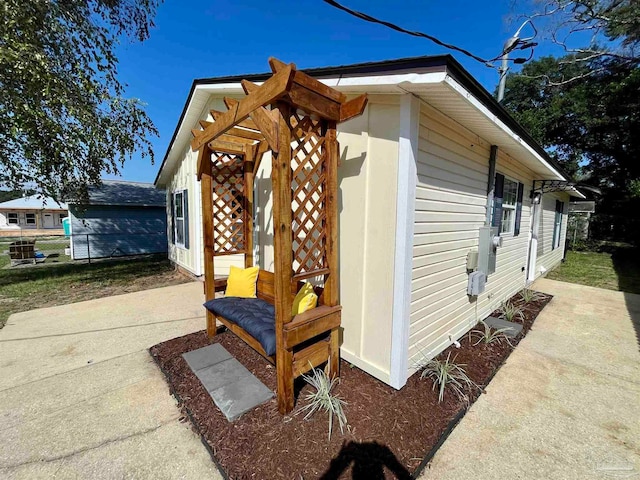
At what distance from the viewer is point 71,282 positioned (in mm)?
6512

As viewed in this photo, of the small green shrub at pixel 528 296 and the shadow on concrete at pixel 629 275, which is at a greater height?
the small green shrub at pixel 528 296

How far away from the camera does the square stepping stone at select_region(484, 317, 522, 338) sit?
3.75 meters

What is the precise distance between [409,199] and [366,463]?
6.32 ft

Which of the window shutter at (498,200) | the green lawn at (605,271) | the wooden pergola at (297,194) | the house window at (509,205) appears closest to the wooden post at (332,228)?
the wooden pergola at (297,194)

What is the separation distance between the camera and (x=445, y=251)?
307 cm

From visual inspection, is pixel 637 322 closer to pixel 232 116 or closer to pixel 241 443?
pixel 241 443

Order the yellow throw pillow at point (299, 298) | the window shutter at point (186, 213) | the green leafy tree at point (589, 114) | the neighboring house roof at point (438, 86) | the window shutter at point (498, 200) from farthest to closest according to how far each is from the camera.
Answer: the green leafy tree at point (589, 114) < the window shutter at point (186, 213) < the window shutter at point (498, 200) < the yellow throw pillow at point (299, 298) < the neighboring house roof at point (438, 86)

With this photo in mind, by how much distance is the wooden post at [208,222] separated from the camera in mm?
3273

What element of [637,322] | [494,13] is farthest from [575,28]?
[637,322]

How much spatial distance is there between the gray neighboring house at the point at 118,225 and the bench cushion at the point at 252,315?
31.8 ft

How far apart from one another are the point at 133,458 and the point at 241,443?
720 mm

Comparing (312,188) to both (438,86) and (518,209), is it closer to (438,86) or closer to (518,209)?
(438,86)

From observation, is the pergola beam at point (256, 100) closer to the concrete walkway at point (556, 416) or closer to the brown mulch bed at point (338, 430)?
the brown mulch bed at point (338, 430)

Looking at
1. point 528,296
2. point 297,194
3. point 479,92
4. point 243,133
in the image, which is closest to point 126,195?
point 243,133
